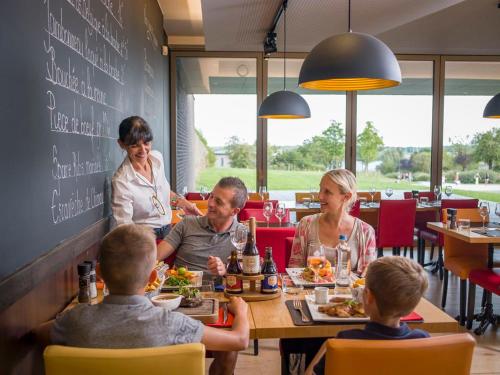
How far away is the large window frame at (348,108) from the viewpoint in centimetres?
787

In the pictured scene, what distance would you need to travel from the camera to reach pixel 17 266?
1785 millimetres

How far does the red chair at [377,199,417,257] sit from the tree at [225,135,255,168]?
2.89m

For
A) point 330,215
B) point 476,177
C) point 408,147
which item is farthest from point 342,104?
point 330,215

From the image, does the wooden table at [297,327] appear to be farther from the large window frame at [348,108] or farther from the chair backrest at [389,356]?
the large window frame at [348,108]

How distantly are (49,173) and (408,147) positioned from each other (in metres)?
7.08

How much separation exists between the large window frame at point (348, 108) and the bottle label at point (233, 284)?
5.64m

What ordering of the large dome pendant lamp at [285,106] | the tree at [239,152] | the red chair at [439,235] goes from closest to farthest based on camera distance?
the large dome pendant lamp at [285,106] < the red chair at [439,235] < the tree at [239,152]

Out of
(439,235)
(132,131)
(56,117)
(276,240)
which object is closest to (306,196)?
(439,235)

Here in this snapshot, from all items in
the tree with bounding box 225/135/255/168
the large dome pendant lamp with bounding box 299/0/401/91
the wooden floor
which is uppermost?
the large dome pendant lamp with bounding box 299/0/401/91

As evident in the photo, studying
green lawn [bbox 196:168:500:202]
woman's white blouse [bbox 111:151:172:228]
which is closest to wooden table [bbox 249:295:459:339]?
woman's white blouse [bbox 111:151:172:228]

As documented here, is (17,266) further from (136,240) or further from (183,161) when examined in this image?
(183,161)

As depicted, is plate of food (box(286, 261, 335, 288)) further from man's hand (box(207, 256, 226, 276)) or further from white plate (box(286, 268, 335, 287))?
man's hand (box(207, 256, 226, 276))

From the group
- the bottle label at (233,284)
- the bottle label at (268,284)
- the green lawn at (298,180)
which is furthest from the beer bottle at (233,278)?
the green lawn at (298,180)

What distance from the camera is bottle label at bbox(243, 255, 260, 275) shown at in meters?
2.29
